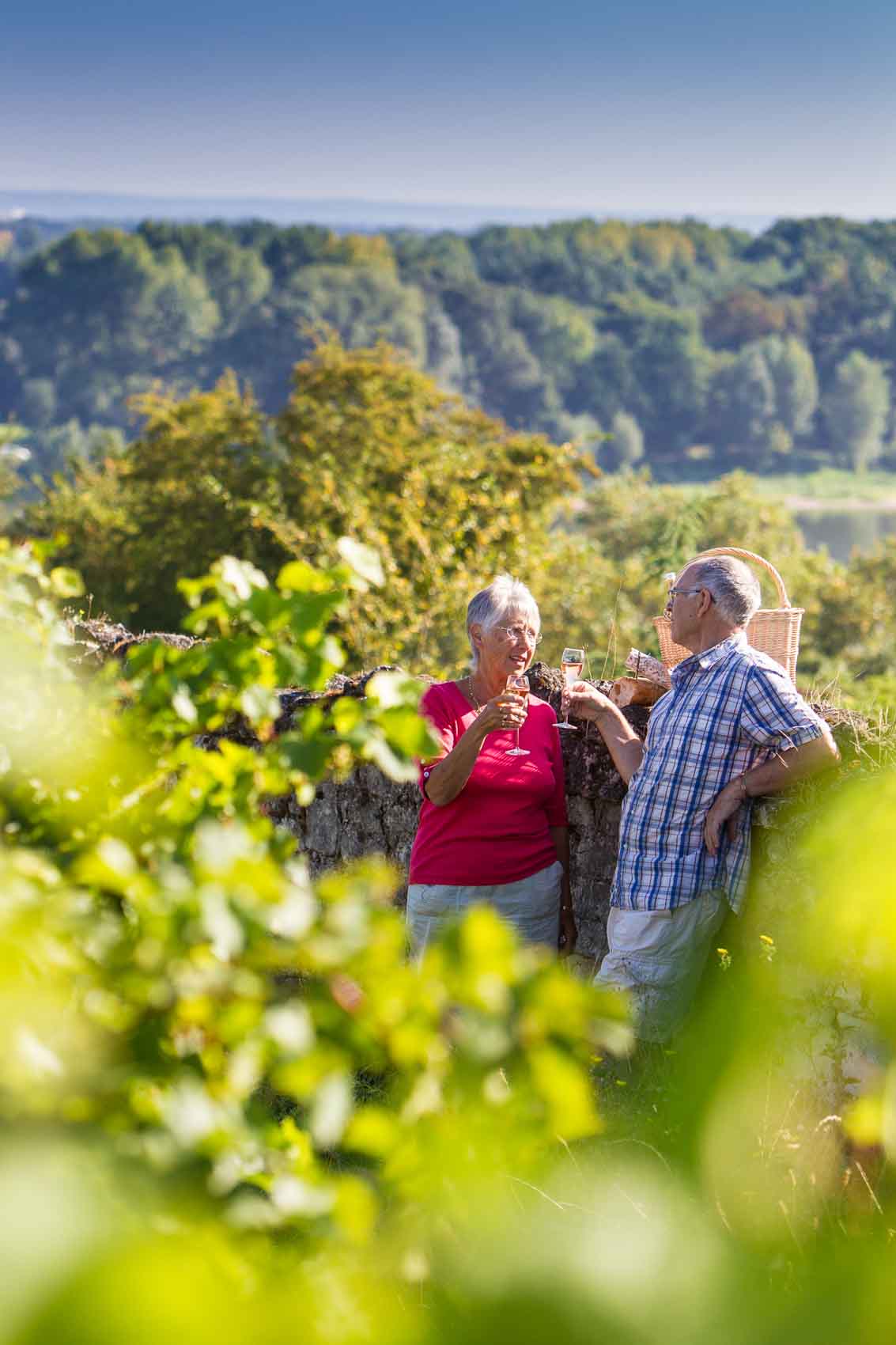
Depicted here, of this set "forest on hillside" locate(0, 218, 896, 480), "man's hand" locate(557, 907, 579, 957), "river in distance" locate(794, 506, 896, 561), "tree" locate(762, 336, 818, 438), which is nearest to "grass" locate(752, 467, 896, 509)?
"forest on hillside" locate(0, 218, 896, 480)

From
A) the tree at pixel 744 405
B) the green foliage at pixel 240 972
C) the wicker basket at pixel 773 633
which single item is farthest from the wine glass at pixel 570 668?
the tree at pixel 744 405

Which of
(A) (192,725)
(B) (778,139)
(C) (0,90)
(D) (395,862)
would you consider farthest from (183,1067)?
(C) (0,90)

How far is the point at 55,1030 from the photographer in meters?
1.01

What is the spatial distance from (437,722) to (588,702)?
466 millimetres

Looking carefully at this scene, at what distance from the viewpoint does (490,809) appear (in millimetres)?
3490

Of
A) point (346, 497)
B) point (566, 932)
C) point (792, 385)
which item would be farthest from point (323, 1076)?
point (792, 385)

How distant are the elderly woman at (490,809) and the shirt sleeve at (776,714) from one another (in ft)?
2.00

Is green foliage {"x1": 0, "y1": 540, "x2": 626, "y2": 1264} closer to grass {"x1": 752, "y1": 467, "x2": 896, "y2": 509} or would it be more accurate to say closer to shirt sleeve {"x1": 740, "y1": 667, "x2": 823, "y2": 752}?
shirt sleeve {"x1": 740, "y1": 667, "x2": 823, "y2": 752}

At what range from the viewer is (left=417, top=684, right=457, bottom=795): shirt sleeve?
3.41 meters

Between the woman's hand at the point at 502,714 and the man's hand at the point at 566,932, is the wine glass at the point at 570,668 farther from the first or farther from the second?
the man's hand at the point at 566,932

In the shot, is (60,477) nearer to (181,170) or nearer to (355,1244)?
(355,1244)

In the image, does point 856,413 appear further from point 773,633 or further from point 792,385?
point 773,633

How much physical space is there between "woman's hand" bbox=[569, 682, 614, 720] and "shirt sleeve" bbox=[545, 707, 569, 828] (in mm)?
82

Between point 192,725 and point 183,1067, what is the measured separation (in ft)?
1.44
